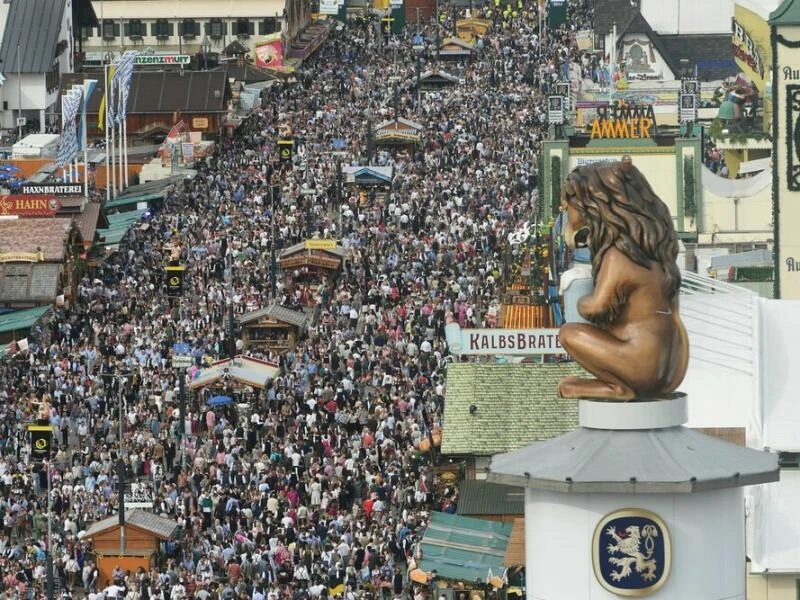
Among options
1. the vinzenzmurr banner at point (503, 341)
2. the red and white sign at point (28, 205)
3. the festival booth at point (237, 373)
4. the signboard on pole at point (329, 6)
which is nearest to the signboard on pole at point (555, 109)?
the red and white sign at point (28, 205)

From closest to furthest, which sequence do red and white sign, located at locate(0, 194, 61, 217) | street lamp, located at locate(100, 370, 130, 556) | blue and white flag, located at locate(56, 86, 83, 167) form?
1. street lamp, located at locate(100, 370, 130, 556)
2. red and white sign, located at locate(0, 194, 61, 217)
3. blue and white flag, located at locate(56, 86, 83, 167)

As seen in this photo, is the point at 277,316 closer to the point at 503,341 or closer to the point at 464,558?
the point at 503,341

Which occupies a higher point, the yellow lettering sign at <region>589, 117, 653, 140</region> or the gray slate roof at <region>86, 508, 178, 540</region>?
the yellow lettering sign at <region>589, 117, 653, 140</region>

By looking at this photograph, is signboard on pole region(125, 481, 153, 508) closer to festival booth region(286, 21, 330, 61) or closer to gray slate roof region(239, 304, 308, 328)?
gray slate roof region(239, 304, 308, 328)

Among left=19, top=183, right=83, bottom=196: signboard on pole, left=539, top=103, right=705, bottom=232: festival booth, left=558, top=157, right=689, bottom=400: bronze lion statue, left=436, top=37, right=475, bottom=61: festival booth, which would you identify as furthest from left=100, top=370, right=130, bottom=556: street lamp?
left=436, top=37, right=475, bottom=61: festival booth

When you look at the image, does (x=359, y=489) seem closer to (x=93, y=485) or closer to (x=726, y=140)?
(x=93, y=485)

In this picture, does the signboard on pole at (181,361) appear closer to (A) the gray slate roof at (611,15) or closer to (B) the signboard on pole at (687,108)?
(B) the signboard on pole at (687,108)

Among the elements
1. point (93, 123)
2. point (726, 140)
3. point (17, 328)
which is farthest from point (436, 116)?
point (17, 328)
